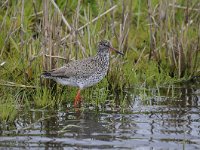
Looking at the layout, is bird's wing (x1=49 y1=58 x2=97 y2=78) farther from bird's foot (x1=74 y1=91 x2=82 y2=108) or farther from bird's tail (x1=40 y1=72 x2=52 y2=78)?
bird's foot (x1=74 y1=91 x2=82 y2=108)

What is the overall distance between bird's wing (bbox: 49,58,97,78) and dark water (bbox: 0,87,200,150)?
539 mm

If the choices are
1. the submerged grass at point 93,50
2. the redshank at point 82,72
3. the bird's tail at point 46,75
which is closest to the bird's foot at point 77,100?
the redshank at point 82,72

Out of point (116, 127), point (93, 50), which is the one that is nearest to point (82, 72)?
point (93, 50)

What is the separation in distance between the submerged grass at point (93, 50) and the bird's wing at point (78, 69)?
266mm

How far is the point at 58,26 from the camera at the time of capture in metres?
8.99

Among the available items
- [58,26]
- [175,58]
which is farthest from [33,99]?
[175,58]

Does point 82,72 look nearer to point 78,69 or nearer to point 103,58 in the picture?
point 78,69

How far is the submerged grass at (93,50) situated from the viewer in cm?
886

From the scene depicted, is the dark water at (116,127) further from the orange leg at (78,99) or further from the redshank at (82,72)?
the redshank at (82,72)

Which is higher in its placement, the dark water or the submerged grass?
the submerged grass

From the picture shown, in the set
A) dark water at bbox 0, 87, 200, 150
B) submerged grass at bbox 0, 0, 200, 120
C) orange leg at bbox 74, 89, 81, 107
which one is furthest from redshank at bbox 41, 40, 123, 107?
dark water at bbox 0, 87, 200, 150

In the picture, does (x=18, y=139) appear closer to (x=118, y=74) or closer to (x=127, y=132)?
(x=127, y=132)

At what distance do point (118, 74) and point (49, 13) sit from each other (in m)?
1.41

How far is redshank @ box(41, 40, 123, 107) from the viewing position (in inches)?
343
